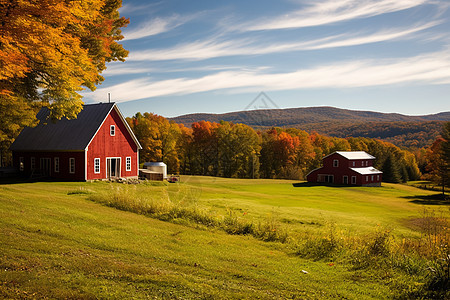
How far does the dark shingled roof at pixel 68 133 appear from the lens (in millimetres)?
34875

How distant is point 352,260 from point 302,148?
82.4 meters

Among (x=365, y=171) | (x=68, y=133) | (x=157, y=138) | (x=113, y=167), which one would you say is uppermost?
(x=157, y=138)

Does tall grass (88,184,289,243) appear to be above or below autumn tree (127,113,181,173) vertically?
below

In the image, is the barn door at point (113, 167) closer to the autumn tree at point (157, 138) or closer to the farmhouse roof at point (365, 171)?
the autumn tree at point (157, 138)

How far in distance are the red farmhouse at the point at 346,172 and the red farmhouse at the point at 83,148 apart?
44.2 meters

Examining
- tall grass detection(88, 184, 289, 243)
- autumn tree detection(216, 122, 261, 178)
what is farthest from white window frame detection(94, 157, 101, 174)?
autumn tree detection(216, 122, 261, 178)

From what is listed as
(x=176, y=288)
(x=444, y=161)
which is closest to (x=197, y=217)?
(x=176, y=288)

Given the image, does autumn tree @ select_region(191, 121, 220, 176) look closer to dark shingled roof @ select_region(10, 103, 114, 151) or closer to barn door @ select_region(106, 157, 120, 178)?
barn door @ select_region(106, 157, 120, 178)

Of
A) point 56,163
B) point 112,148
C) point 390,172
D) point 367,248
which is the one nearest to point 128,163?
point 112,148

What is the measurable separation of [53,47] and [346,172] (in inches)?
2480

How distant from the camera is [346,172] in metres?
68.4

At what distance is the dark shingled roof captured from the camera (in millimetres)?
34875

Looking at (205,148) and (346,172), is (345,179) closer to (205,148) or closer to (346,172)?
(346,172)

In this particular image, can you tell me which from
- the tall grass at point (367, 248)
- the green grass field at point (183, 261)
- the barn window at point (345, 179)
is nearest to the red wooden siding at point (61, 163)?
the tall grass at point (367, 248)
